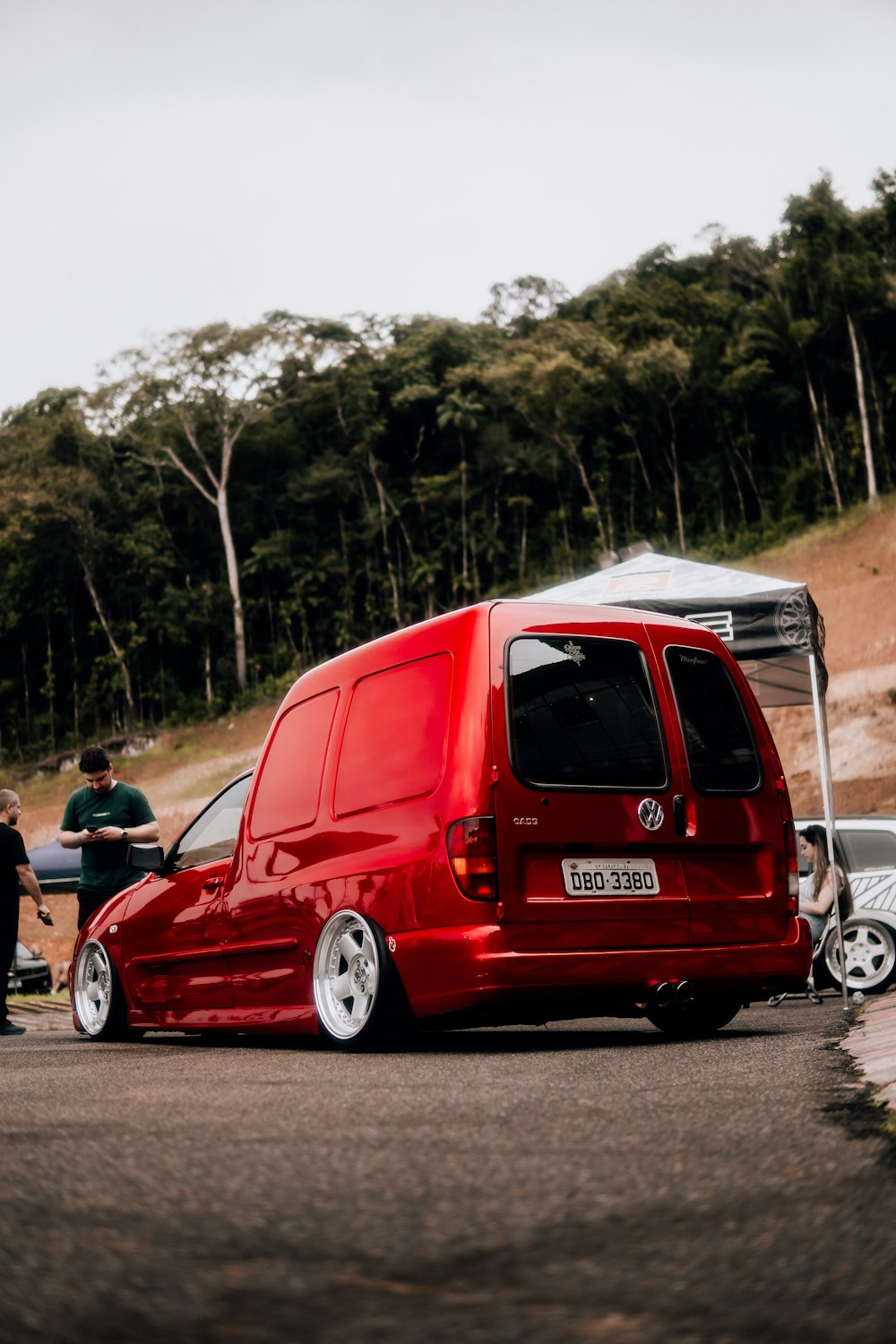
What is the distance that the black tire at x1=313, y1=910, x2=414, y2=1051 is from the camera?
6492 mm

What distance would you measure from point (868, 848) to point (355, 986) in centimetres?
715

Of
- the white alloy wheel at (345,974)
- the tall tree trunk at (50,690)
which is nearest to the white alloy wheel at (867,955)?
the white alloy wheel at (345,974)

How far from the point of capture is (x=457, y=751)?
6.40 metres

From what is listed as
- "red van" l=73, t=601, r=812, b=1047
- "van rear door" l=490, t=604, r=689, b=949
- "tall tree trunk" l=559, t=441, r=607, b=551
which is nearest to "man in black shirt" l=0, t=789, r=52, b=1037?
"red van" l=73, t=601, r=812, b=1047

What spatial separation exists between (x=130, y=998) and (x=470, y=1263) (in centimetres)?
667

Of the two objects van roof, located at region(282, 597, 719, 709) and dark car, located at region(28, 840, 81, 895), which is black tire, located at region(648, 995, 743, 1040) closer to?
van roof, located at region(282, 597, 719, 709)

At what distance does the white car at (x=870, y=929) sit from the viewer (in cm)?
1196

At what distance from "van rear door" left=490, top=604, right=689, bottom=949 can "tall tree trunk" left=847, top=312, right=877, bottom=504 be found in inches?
1841

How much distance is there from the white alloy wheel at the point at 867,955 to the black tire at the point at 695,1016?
4.50m

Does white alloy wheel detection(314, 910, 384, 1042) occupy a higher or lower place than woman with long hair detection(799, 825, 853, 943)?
higher

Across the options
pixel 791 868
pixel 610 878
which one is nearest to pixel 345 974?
pixel 610 878

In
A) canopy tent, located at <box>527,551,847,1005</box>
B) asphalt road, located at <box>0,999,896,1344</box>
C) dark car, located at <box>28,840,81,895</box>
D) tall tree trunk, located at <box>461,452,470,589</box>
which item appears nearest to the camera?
asphalt road, located at <box>0,999,896,1344</box>

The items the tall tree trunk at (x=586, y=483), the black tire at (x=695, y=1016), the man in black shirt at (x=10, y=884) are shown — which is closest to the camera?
the black tire at (x=695, y=1016)

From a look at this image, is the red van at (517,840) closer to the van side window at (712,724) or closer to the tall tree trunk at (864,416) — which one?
the van side window at (712,724)
